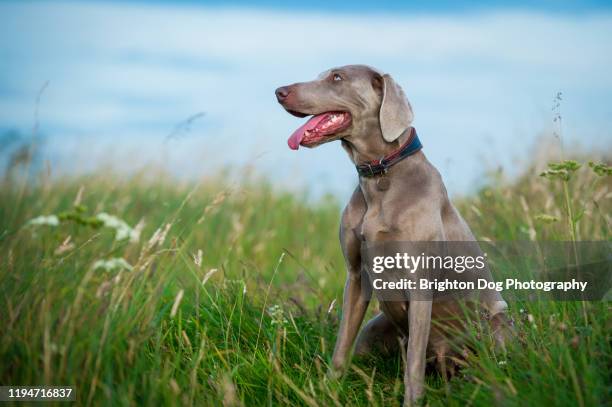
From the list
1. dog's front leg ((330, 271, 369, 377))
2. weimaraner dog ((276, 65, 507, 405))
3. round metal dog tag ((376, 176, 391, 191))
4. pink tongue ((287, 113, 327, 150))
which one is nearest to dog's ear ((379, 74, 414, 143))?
weimaraner dog ((276, 65, 507, 405))

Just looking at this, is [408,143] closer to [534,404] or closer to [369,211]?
[369,211]

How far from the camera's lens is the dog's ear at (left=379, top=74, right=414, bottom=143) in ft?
12.2

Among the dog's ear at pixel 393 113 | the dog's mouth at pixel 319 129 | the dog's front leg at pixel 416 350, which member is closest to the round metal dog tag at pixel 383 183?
the dog's ear at pixel 393 113

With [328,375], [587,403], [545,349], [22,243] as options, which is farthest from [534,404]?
[22,243]

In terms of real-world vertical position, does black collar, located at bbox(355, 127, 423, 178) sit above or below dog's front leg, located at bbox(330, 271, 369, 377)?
above

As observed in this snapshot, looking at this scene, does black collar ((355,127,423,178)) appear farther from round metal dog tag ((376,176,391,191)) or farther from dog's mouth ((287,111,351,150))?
dog's mouth ((287,111,351,150))

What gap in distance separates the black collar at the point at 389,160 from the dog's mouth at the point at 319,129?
0.83 ft

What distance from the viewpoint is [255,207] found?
901 centimetres

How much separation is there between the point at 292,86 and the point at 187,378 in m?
1.64

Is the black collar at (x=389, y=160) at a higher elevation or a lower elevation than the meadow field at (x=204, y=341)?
higher

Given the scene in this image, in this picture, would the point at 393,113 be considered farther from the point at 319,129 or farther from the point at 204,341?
the point at 204,341

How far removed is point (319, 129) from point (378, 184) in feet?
1.53

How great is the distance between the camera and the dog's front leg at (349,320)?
12.5 ft

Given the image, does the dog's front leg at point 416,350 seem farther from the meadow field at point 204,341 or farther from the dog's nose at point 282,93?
the dog's nose at point 282,93
